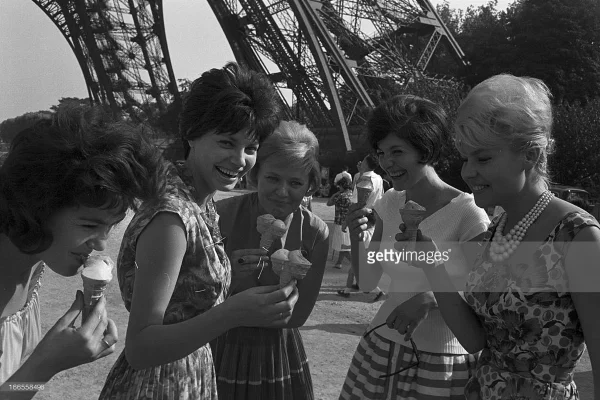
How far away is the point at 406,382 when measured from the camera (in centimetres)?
222

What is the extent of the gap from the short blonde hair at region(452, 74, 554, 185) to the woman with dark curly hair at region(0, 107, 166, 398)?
0.95 meters

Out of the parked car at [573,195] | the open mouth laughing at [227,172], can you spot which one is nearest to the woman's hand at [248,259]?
the open mouth laughing at [227,172]

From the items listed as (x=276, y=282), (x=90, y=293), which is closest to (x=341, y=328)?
(x=276, y=282)

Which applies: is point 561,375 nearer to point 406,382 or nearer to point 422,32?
point 406,382

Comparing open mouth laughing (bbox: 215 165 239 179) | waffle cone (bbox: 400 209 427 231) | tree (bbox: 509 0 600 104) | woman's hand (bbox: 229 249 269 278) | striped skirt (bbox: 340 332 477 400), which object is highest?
tree (bbox: 509 0 600 104)

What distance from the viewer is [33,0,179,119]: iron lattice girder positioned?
31125 mm

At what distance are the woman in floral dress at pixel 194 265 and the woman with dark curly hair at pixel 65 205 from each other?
3.5 inches

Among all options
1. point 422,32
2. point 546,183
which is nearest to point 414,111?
point 546,183

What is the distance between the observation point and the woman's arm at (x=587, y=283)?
1.59 metres

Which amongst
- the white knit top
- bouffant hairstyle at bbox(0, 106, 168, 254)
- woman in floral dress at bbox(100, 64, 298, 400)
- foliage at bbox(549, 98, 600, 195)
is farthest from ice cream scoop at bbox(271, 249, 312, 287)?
foliage at bbox(549, 98, 600, 195)

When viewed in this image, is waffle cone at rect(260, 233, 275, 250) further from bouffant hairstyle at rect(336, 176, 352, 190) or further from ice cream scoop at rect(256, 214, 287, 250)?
bouffant hairstyle at rect(336, 176, 352, 190)

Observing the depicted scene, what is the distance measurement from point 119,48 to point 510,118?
33.3 meters

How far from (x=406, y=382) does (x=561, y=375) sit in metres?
0.64

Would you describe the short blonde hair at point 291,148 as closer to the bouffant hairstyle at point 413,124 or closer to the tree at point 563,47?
the bouffant hairstyle at point 413,124
